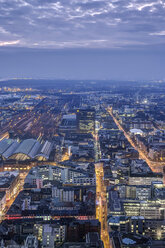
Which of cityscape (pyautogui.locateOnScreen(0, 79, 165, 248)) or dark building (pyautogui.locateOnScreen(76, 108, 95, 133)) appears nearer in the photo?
cityscape (pyautogui.locateOnScreen(0, 79, 165, 248))

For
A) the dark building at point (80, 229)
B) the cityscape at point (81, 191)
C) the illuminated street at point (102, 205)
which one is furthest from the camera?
the illuminated street at point (102, 205)

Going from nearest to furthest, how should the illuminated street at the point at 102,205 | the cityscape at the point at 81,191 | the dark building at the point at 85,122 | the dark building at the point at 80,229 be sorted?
the cityscape at the point at 81,191, the dark building at the point at 80,229, the illuminated street at the point at 102,205, the dark building at the point at 85,122

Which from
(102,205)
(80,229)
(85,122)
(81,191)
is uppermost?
(85,122)

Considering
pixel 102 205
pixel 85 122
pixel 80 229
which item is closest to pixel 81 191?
pixel 102 205

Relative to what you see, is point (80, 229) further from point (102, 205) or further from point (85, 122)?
point (85, 122)

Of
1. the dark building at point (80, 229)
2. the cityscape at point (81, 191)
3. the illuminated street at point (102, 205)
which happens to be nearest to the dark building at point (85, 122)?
the cityscape at point (81, 191)

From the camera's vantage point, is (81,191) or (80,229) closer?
(80,229)

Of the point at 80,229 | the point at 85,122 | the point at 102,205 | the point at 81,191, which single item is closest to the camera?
the point at 80,229

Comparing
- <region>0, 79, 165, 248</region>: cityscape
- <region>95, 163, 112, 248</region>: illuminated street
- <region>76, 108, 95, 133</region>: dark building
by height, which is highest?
<region>76, 108, 95, 133</region>: dark building

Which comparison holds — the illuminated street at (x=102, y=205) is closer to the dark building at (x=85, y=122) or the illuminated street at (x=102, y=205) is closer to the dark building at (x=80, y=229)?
the dark building at (x=80, y=229)

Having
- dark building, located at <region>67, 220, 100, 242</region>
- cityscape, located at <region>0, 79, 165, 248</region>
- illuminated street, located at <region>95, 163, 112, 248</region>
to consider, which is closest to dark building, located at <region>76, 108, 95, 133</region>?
cityscape, located at <region>0, 79, 165, 248</region>

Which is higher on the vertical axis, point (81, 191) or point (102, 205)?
point (81, 191)

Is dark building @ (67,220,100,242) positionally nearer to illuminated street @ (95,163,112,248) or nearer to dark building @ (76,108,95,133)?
illuminated street @ (95,163,112,248)
